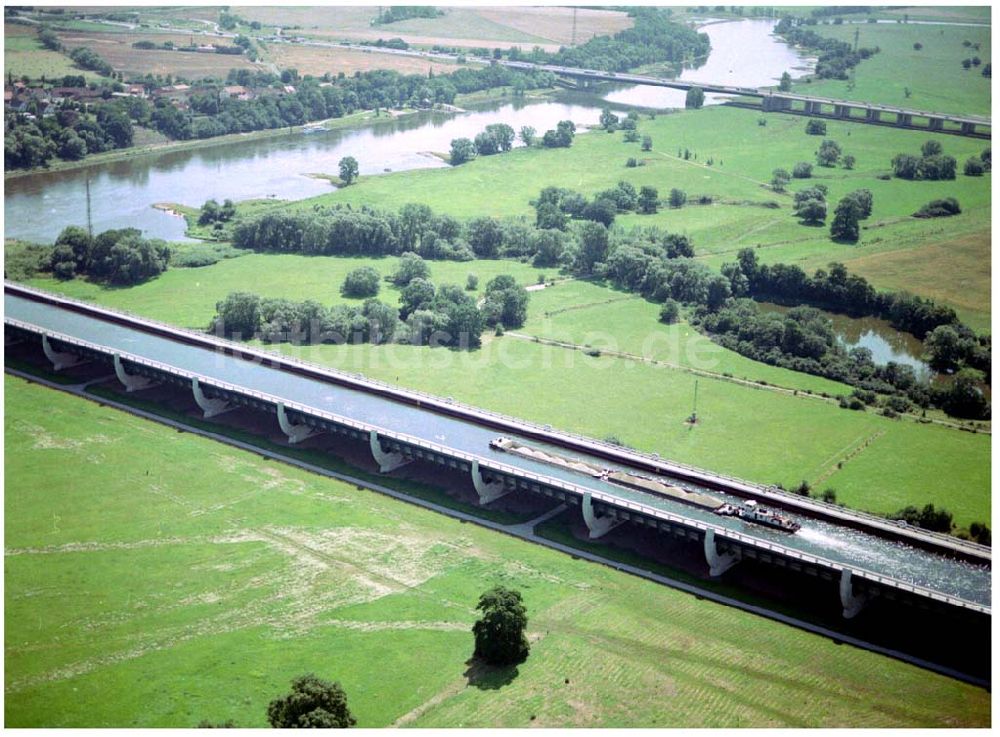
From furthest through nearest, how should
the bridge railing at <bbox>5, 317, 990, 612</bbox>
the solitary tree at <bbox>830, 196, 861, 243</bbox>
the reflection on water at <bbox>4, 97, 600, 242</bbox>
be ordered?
the reflection on water at <bbox>4, 97, 600, 242</bbox> < the solitary tree at <bbox>830, 196, 861, 243</bbox> < the bridge railing at <bbox>5, 317, 990, 612</bbox>

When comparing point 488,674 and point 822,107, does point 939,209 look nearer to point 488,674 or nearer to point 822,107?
point 822,107

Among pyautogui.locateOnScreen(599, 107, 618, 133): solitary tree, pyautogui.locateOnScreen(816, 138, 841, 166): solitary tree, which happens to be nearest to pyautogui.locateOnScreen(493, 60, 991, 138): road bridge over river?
pyautogui.locateOnScreen(816, 138, 841, 166): solitary tree

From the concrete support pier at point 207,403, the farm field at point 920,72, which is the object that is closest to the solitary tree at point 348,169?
the concrete support pier at point 207,403

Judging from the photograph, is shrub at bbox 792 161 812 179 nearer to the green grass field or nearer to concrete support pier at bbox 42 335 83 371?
the green grass field

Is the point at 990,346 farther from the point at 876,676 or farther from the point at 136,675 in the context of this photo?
the point at 136,675

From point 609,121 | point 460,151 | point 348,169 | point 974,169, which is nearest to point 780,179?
point 974,169

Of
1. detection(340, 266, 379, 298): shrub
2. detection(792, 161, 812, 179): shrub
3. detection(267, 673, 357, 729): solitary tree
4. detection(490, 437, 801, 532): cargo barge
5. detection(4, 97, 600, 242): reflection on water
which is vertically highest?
detection(792, 161, 812, 179): shrub

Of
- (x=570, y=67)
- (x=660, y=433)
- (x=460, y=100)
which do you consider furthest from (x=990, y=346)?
(x=570, y=67)
